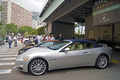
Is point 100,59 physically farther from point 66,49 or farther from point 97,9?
point 97,9

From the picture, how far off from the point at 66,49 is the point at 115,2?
199 inches

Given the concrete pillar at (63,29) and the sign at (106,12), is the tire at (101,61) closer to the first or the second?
the sign at (106,12)

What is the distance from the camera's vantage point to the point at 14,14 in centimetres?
12131

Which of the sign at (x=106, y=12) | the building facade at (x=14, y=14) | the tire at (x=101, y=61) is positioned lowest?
the tire at (x=101, y=61)

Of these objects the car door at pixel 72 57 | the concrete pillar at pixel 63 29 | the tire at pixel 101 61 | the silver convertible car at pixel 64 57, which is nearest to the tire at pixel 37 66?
the silver convertible car at pixel 64 57

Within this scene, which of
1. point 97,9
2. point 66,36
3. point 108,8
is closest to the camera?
point 108,8

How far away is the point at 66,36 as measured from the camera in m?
26.4

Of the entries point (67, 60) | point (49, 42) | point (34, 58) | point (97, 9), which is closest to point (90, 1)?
point (97, 9)

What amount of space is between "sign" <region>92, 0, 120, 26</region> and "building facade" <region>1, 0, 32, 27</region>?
103 m

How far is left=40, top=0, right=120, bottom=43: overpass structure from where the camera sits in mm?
7213

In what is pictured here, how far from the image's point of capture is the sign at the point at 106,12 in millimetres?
6684

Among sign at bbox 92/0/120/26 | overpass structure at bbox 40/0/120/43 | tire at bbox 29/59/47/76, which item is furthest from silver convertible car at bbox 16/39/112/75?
overpass structure at bbox 40/0/120/43

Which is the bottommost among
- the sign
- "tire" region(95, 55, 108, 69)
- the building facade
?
"tire" region(95, 55, 108, 69)

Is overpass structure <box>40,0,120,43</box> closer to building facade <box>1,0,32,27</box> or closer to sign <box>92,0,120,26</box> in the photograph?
sign <box>92,0,120,26</box>
